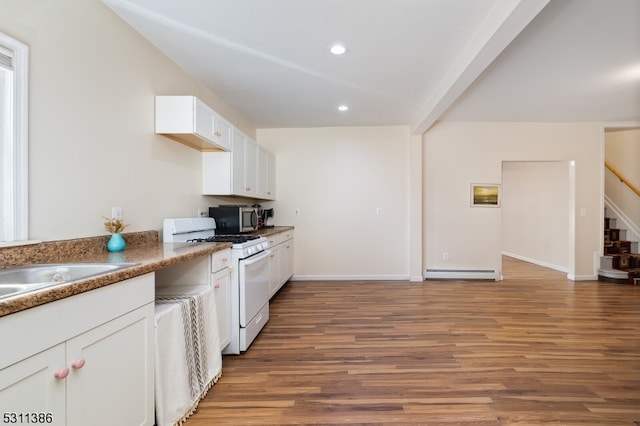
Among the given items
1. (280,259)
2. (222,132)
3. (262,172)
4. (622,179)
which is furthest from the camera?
(622,179)

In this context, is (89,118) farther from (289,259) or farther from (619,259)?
(619,259)

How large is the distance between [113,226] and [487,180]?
523 cm

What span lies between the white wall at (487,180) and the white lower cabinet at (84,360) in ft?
15.2

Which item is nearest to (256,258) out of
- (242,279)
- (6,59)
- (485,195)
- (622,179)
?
(242,279)

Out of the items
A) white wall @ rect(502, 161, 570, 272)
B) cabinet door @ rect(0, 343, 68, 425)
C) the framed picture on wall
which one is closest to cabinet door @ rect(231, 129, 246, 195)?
cabinet door @ rect(0, 343, 68, 425)

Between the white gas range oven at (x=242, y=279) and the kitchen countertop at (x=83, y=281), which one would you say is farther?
the white gas range oven at (x=242, y=279)

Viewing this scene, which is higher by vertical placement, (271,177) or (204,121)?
(204,121)

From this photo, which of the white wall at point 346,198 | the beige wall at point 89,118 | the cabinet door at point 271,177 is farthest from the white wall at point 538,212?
the beige wall at point 89,118

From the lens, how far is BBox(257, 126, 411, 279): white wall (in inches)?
209

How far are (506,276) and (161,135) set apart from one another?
18.7 feet

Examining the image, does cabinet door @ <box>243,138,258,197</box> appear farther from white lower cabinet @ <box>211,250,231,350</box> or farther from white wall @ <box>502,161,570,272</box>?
white wall @ <box>502,161,570,272</box>

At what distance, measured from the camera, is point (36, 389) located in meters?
0.96

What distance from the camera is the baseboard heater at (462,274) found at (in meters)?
5.18

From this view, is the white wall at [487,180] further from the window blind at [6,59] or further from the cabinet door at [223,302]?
the window blind at [6,59]
